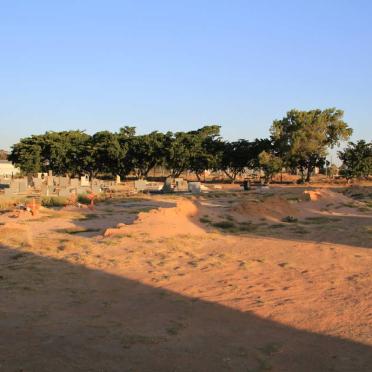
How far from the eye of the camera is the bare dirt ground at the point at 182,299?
184 inches

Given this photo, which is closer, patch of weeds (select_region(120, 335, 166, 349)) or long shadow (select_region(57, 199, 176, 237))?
patch of weeds (select_region(120, 335, 166, 349))

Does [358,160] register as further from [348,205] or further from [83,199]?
[83,199]

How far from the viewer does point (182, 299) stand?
6957 millimetres

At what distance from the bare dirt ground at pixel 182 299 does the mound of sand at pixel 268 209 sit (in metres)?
4.41

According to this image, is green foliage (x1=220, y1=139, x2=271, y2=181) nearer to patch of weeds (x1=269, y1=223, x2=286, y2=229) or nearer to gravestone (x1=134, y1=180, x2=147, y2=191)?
gravestone (x1=134, y1=180, x2=147, y2=191)

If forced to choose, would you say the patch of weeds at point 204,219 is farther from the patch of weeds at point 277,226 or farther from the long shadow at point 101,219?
the long shadow at point 101,219

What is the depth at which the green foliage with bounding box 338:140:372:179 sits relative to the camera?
50000 mm

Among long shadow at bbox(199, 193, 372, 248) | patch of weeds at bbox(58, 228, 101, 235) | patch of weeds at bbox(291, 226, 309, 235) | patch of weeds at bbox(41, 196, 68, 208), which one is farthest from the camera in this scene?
patch of weeds at bbox(41, 196, 68, 208)

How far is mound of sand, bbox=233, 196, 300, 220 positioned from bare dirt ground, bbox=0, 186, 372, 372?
14.5 feet

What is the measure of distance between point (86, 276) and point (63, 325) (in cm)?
274

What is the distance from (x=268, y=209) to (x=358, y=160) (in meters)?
33.9

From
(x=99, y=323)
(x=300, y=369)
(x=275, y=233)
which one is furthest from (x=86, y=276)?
(x=275, y=233)

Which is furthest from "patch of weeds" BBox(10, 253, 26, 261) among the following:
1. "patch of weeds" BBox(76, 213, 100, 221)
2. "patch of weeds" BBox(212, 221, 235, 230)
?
"patch of weeds" BBox(212, 221, 235, 230)

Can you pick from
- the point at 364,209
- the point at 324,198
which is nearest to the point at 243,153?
the point at 324,198
